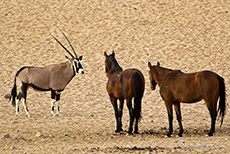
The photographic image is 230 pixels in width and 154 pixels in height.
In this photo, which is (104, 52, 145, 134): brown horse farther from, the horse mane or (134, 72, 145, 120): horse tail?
the horse mane

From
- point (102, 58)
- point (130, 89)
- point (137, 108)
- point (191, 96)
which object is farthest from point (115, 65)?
point (102, 58)

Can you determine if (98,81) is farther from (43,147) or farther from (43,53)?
(43,147)

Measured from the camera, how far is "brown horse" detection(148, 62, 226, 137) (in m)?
9.76

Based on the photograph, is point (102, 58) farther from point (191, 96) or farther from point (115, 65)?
point (191, 96)

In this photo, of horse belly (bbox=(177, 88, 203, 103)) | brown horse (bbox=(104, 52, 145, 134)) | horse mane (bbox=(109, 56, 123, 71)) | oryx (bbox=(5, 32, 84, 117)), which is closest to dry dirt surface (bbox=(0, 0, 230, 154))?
brown horse (bbox=(104, 52, 145, 134))

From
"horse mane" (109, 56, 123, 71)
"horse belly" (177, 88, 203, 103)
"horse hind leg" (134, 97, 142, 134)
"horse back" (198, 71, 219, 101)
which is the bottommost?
"horse hind leg" (134, 97, 142, 134)

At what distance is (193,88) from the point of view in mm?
9938

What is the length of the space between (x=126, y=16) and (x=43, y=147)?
16.3 meters

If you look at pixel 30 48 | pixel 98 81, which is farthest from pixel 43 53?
pixel 98 81

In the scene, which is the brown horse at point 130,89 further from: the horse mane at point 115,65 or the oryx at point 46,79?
the oryx at point 46,79

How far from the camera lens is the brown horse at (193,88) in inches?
384

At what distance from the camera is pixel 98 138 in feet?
33.7

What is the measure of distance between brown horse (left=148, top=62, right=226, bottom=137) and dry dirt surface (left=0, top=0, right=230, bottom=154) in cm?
69

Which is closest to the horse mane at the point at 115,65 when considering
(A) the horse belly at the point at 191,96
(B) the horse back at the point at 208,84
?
(A) the horse belly at the point at 191,96
